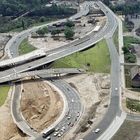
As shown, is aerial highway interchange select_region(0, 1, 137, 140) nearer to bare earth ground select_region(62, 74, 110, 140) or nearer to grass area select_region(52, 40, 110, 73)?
bare earth ground select_region(62, 74, 110, 140)

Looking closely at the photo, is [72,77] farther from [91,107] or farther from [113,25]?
[113,25]

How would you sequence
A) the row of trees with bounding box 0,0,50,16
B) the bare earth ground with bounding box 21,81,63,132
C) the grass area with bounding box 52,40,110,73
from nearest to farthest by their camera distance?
the bare earth ground with bounding box 21,81,63,132
the grass area with bounding box 52,40,110,73
the row of trees with bounding box 0,0,50,16

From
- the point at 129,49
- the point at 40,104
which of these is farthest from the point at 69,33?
the point at 40,104

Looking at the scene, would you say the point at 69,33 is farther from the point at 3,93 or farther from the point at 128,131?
the point at 128,131

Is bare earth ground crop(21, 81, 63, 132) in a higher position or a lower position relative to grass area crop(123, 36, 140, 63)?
lower

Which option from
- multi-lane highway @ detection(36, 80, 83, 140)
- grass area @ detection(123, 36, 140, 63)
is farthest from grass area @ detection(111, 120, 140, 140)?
grass area @ detection(123, 36, 140, 63)
